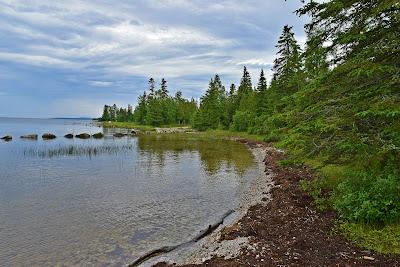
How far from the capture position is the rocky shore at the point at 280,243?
990 cm

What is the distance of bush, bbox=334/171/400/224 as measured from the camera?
1122 centimetres

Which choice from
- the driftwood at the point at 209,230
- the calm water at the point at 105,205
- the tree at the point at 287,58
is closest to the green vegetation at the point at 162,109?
the tree at the point at 287,58

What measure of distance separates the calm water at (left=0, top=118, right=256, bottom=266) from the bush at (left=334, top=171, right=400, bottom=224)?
264 inches

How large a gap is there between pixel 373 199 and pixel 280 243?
140 inches

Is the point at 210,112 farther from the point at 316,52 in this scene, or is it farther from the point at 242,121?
the point at 316,52

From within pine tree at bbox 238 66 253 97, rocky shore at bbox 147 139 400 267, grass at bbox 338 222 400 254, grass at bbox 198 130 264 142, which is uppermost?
pine tree at bbox 238 66 253 97

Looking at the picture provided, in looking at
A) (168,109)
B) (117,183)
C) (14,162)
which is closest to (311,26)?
(117,183)

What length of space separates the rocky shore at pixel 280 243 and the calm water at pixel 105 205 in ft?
6.25

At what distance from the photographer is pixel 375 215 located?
11.4 meters

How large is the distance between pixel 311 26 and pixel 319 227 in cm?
776

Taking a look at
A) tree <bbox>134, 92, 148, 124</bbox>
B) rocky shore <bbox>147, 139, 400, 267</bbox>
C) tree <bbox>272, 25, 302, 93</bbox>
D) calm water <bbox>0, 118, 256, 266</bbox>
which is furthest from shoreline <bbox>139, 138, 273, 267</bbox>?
tree <bbox>134, 92, 148, 124</bbox>

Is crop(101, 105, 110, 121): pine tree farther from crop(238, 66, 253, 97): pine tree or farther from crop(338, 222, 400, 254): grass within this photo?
crop(338, 222, 400, 254): grass

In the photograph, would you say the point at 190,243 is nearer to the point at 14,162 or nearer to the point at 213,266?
the point at 213,266

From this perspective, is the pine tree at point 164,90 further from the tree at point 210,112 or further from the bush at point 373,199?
the bush at point 373,199
